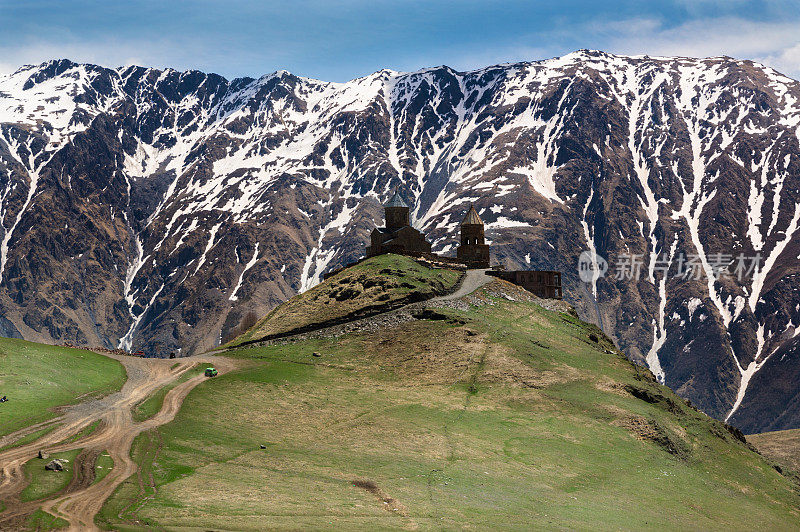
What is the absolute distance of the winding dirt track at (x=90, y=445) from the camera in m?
35.6

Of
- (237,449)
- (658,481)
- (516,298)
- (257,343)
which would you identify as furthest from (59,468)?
(516,298)

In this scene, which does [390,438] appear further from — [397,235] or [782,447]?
[782,447]

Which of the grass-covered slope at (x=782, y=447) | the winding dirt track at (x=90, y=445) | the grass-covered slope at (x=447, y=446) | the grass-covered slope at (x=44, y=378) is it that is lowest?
the grass-covered slope at (x=782, y=447)

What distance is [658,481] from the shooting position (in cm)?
5856

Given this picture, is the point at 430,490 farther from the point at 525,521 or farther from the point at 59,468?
the point at 59,468

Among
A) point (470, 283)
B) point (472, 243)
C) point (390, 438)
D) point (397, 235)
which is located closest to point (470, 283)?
point (470, 283)

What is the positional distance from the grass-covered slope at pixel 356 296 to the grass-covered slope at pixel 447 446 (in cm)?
758

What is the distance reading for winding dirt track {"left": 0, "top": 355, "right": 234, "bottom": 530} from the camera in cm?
3556

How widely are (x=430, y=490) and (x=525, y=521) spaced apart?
6136 millimetres

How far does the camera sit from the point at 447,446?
57969mm

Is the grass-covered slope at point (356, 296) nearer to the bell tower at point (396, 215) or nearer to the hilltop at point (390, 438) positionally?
the hilltop at point (390, 438)

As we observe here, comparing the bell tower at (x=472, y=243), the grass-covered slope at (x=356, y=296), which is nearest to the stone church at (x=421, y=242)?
the bell tower at (x=472, y=243)

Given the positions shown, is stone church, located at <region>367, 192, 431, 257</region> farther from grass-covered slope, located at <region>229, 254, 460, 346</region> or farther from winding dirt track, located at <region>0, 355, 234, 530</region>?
winding dirt track, located at <region>0, 355, 234, 530</region>

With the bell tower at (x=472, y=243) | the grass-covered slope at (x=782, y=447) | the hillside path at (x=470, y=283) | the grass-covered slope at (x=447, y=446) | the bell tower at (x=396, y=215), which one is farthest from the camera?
the bell tower at (x=396, y=215)
